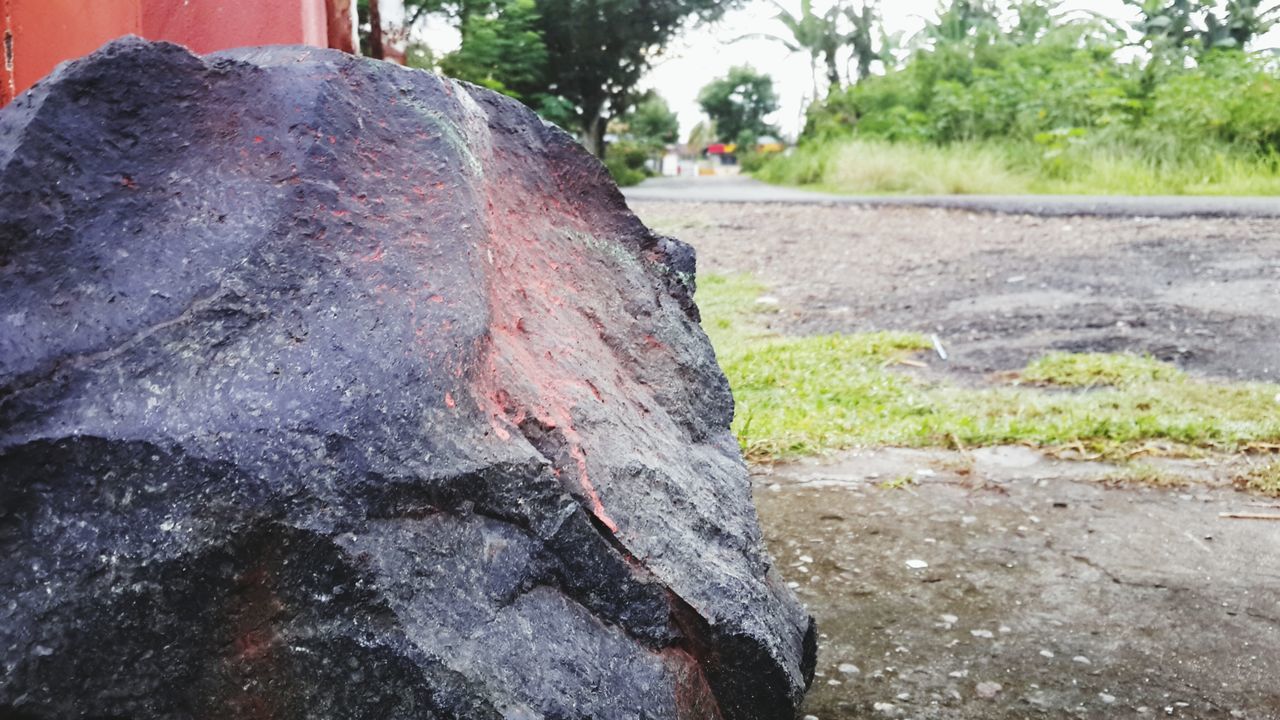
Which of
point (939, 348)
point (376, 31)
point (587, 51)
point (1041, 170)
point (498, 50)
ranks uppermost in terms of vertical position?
point (587, 51)

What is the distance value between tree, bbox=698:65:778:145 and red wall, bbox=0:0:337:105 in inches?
1886

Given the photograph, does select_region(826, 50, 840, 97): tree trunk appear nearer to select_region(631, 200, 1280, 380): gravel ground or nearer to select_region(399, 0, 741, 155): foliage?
select_region(399, 0, 741, 155): foliage

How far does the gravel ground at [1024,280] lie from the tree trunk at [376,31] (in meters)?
2.82

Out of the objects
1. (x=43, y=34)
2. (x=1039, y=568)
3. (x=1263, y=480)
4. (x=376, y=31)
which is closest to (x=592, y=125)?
(x=376, y=31)


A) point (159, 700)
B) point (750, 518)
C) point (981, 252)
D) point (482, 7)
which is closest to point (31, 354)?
point (159, 700)

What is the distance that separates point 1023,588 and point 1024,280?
16.1 feet

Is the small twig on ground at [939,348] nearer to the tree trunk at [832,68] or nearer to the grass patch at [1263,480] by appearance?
the grass patch at [1263,480]

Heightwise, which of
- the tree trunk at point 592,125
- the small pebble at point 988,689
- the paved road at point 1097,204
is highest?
the tree trunk at point 592,125

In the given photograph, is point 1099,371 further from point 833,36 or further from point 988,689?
point 833,36

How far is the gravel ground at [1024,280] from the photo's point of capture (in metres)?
5.30

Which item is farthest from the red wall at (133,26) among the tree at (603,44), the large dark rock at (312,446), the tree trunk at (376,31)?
the tree at (603,44)

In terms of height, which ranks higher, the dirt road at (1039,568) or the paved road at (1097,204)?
the paved road at (1097,204)

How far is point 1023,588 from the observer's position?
98.8 inches

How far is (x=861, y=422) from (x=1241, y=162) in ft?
29.7
